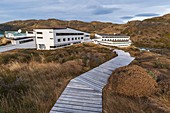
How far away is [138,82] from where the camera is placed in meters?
5.85

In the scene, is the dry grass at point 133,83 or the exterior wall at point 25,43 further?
the exterior wall at point 25,43

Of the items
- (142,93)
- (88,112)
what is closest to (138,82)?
(142,93)

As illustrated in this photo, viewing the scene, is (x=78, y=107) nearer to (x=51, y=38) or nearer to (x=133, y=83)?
(x=133, y=83)

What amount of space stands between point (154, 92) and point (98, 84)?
2107 mm

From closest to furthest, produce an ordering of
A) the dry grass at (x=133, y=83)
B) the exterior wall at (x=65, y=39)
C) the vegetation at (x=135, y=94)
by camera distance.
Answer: the vegetation at (x=135, y=94) → the dry grass at (x=133, y=83) → the exterior wall at (x=65, y=39)

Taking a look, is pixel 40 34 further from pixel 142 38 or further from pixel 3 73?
pixel 142 38

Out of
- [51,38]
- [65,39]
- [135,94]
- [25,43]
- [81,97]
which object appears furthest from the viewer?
[65,39]

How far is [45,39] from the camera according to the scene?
50.0m

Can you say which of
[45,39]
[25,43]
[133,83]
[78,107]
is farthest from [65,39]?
[78,107]

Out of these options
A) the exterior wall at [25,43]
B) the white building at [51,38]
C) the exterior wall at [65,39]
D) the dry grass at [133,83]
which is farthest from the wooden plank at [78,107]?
the exterior wall at [25,43]

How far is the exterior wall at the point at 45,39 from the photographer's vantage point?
49250 mm

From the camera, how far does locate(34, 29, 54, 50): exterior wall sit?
49250mm

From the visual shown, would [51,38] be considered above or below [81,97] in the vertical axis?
above

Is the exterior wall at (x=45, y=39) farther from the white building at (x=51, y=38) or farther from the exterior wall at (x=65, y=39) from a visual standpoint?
the exterior wall at (x=65, y=39)
